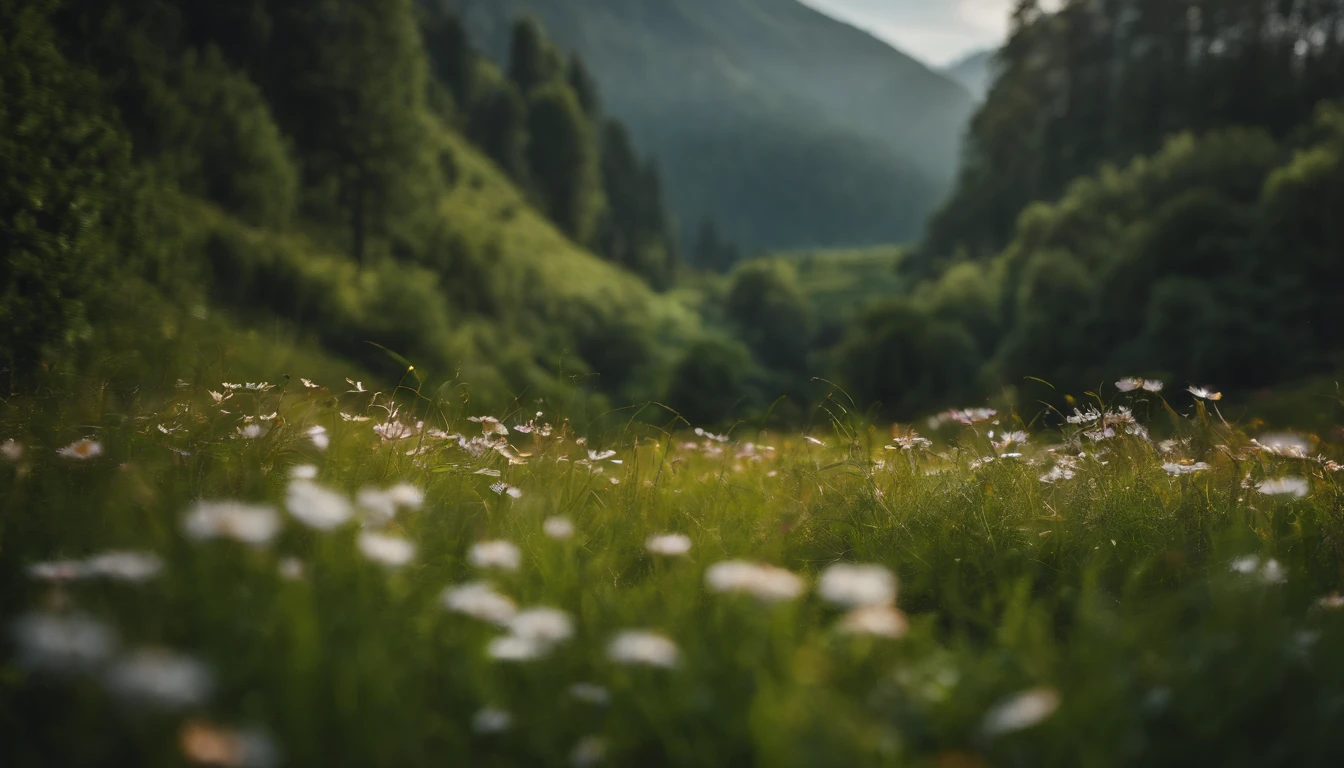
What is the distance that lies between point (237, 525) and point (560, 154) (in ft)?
297

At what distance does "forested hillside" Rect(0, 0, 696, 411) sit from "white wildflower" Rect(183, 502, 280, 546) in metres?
1.99

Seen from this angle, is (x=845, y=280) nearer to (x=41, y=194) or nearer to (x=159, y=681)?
(x=41, y=194)

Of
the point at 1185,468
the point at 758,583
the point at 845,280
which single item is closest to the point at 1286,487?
the point at 1185,468

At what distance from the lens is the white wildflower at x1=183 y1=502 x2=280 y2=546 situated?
1.55 metres

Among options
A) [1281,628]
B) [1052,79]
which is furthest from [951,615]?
[1052,79]

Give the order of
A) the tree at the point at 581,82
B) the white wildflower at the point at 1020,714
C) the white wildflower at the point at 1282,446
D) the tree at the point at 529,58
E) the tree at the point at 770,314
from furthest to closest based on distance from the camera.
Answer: the tree at the point at 770,314
the tree at the point at 581,82
the tree at the point at 529,58
the white wildflower at the point at 1282,446
the white wildflower at the point at 1020,714

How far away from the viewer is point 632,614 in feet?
7.46

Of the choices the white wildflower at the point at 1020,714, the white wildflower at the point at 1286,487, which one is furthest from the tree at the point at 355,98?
the white wildflower at the point at 1020,714

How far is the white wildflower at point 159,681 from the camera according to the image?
126 centimetres

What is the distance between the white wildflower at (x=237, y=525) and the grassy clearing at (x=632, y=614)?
0.04 feet

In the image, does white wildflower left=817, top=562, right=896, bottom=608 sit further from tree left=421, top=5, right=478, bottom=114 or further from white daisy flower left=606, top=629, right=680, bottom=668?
tree left=421, top=5, right=478, bottom=114

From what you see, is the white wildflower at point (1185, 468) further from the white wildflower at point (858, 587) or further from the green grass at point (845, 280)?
the green grass at point (845, 280)

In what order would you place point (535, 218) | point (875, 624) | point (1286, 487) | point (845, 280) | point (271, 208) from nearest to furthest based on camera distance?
point (875, 624), point (1286, 487), point (271, 208), point (535, 218), point (845, 280)

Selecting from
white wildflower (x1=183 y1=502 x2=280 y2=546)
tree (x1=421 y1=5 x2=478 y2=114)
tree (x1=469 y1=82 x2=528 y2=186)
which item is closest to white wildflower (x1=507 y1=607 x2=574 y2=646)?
white wildflower (x1=183 y1=502 x2=280 y2=546)
